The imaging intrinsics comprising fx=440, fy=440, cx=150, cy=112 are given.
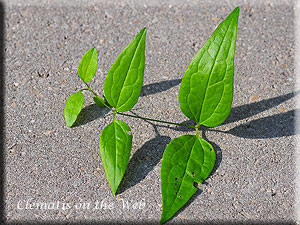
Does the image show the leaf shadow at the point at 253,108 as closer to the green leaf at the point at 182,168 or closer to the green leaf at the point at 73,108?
the green leaf at the point at 182,168

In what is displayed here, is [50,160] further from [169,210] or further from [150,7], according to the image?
[150,7]

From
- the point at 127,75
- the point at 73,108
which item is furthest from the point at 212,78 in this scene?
the point at 73,108

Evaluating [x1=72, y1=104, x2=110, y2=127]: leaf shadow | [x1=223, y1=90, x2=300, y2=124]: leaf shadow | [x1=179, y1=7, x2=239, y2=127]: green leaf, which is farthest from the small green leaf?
[x1=223, y1=90, x2=300, y2=124]: leaf shadow

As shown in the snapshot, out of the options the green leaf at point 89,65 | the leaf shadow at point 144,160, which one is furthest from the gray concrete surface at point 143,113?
the green leaf at point 89,65

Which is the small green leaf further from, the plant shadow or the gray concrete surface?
the plant shadow

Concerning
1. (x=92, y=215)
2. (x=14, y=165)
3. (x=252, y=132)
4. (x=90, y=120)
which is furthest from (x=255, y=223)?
(x=14, y=165)

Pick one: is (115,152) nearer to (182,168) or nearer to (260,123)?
(182,168)
